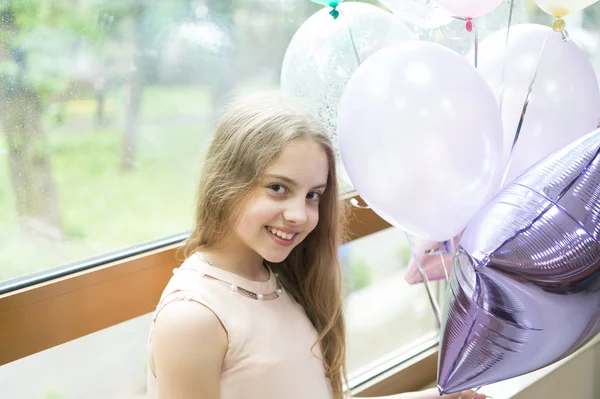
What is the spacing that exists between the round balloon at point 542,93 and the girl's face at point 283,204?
1.41 ft

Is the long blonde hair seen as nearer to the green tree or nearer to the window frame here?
the window frame

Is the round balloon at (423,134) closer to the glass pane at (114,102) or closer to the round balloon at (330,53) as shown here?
the round balloon at (330,53)

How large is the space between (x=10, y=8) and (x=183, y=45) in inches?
16.5

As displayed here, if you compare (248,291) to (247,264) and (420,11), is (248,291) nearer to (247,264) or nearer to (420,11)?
(247,264)

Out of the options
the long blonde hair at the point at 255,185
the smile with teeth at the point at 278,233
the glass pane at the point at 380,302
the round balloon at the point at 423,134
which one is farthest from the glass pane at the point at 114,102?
the glass pane at the point at 380,302

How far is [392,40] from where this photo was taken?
4.61 ft

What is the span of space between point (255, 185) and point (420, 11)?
0.56 m

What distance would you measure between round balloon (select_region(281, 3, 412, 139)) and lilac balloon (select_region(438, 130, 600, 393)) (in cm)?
46

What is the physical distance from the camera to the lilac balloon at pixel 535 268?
926 mm

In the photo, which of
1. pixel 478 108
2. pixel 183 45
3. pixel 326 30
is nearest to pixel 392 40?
pixel 326 30

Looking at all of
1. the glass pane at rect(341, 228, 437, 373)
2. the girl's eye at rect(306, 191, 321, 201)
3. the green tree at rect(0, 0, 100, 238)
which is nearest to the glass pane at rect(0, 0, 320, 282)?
the green tree at rect(0, 0, 100, 238)

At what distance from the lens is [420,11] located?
1376 millimetres

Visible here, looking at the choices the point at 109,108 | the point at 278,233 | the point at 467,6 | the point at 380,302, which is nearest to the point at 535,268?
the point at 278,233

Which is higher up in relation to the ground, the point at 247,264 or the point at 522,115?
the point at 522,115
